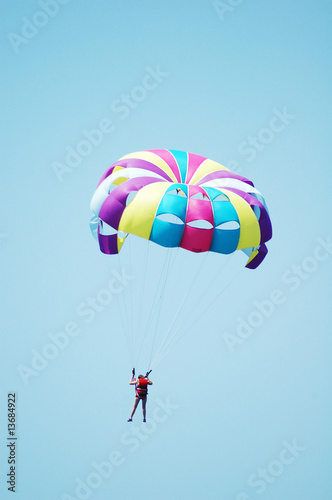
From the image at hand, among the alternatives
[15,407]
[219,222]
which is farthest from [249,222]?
[15,407]

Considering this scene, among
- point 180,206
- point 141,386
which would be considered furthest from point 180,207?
point 141,386

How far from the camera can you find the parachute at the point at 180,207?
20.5 m

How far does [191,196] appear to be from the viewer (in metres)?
20.7

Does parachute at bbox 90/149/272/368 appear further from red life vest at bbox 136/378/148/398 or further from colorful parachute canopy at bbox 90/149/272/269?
red life vest at bbox 136/378/148/398

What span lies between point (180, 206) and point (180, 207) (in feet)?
0.10

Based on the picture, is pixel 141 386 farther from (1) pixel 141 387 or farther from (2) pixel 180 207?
(2) pixel 180 207

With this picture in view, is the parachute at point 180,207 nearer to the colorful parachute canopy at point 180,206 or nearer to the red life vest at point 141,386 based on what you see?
the colorful parachute canopy at point 180,206

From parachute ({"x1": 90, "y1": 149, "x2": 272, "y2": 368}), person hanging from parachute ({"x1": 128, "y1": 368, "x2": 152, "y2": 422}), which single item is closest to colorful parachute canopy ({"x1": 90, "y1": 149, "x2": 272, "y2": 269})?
parachute ({"x1": 90, "y1": 149, "x2": 272, "y2": 368})

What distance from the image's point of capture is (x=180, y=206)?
2042 cm

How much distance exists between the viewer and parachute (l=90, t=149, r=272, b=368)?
2048cm

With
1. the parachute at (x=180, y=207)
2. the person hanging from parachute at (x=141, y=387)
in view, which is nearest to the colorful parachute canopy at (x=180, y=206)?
the parachute at (x=180, y=207)

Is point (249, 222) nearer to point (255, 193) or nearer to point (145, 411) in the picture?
point (255, 193)

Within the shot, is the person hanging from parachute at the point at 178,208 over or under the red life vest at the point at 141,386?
over

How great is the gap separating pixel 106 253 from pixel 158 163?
9.07 ft
